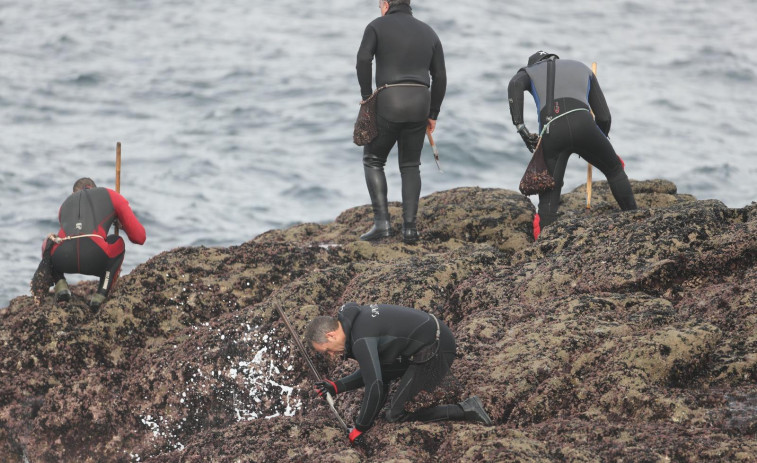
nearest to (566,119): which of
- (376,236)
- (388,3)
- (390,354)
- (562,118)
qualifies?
(562,118)

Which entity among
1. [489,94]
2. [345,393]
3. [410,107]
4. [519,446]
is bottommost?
[489,94]

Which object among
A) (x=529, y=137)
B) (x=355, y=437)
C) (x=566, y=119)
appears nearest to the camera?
(x=355, y=437)

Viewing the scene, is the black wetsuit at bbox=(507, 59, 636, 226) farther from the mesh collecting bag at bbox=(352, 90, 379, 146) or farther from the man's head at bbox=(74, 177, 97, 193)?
the man's head at bbox=(74, 177, 97, 193)

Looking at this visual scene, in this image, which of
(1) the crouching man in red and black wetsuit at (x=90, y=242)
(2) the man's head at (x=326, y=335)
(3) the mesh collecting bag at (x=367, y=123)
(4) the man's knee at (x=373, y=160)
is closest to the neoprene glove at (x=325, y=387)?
(2) the man's head at (x=326, y=335)

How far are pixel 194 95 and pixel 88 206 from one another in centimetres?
1893

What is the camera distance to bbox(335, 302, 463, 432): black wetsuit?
278 inches

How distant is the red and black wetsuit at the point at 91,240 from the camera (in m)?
9.42

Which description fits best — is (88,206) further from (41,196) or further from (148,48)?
(148,48)

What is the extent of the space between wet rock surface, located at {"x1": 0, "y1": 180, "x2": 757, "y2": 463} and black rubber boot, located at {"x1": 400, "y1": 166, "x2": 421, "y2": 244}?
6.0 inches

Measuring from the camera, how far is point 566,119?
9.76 m

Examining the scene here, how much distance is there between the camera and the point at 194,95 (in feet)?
92.1

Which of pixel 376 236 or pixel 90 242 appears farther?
pixel 376 236

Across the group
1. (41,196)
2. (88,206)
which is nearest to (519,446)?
(88,206)

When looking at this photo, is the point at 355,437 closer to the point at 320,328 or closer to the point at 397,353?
the point at 397,353
